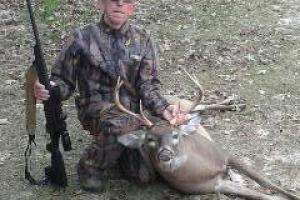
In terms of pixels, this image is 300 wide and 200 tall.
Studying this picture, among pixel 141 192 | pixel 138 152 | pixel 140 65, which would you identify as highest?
pixel 140 65

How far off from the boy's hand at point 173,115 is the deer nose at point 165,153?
0.68ft

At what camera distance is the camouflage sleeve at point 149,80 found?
15.5ft

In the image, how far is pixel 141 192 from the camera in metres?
4.93

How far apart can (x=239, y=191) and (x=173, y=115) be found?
0.83 metres

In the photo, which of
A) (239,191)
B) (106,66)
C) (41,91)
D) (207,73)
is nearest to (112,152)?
(106,66)

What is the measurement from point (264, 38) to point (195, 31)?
88cm

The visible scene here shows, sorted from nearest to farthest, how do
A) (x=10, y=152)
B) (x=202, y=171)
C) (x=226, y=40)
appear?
(x=202, y=171)
(x=10, y=152)
(x=226, y=40)

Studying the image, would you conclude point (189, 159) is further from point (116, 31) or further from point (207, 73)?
point (207, 73)

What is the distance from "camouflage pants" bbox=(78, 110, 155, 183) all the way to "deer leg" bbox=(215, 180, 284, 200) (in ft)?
1.75

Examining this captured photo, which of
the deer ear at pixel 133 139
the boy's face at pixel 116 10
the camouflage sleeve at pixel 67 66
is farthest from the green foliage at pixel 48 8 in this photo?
the deer ear at pixel 133 139

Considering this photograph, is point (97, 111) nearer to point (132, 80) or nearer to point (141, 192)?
point (132, 80)

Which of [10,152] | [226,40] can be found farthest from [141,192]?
[226,40]

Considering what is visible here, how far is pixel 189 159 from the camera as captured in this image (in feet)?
15.3

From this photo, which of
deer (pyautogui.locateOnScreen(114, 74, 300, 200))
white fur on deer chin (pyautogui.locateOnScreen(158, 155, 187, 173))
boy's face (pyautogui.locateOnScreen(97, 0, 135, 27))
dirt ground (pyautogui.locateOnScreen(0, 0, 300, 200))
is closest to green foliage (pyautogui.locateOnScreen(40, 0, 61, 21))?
dirt ground (pyautogui.locateOnScreen(0, 0, 300, 200))
